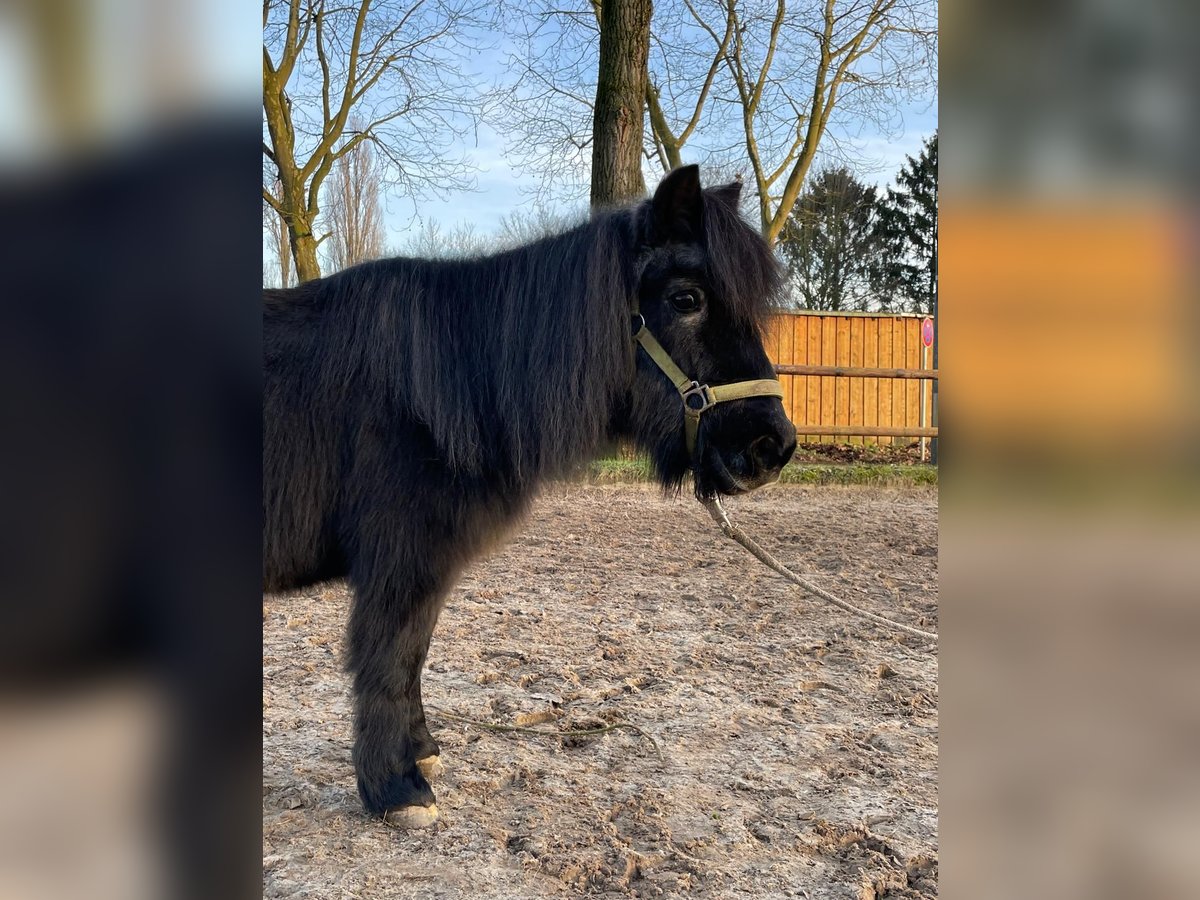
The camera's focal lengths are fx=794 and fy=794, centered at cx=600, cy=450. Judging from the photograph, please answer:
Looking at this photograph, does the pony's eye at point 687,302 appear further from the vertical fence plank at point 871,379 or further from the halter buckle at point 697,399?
the vertical fence plank at point 871,379

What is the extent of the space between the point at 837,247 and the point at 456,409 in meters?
17.1

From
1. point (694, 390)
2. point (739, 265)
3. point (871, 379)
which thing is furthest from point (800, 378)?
point (694, 390)

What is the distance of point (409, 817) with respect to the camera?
7.95ft

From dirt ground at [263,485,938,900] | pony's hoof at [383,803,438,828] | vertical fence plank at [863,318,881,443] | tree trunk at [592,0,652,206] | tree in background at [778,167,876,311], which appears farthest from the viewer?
tree in background at [778,167,876,311]

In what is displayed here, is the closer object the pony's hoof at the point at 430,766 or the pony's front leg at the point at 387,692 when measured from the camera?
→ the pony's front leg at the point at 387,692

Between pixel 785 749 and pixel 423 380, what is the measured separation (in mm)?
1905

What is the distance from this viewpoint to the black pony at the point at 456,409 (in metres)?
2.43

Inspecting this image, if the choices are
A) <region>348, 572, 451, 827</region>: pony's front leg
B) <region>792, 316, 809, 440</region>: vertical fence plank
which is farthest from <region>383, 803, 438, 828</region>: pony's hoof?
<region>792, 316, 809, 440</region>: vertical fence plank

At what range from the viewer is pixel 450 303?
8.67ft

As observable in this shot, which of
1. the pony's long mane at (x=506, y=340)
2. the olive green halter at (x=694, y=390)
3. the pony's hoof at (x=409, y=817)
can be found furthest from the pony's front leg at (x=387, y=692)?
the olive green halter at (x=694, y=390)

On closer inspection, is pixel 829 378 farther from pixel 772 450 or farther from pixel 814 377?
pixel 772 450

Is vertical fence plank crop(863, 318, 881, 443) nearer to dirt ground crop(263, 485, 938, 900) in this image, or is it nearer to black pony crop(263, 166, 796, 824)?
dirt ground crop(263, 485, 938, 900)

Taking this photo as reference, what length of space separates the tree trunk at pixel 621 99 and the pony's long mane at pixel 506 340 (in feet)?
19.6

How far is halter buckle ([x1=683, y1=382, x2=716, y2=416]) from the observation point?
246cm
